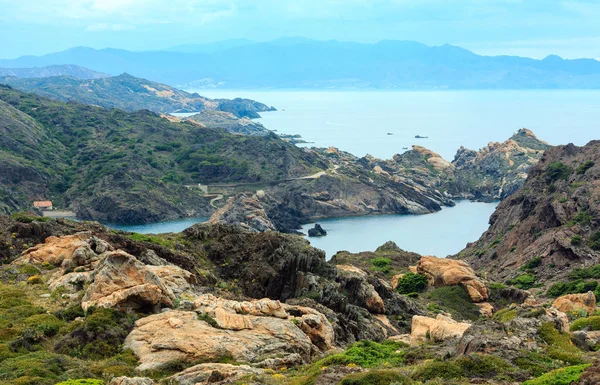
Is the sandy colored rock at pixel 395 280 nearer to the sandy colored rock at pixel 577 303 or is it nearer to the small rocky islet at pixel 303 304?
the small rocky islet at pixel 303 304

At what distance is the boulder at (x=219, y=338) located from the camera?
21203mm

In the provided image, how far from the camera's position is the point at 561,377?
48.4ft

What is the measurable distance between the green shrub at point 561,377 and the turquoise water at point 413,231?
263ft

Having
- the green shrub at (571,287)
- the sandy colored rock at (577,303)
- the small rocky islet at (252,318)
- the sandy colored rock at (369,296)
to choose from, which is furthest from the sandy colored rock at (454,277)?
the sandy colored rock at (577,303)

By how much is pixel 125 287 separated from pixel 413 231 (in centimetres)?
9184

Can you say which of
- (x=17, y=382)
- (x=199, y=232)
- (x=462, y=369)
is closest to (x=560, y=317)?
(x=462, y=369)

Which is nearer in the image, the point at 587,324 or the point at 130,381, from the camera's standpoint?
the point at 130,381

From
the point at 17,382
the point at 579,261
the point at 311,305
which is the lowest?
the point at 579,261

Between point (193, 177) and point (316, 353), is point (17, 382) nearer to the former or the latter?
point (316, 353)

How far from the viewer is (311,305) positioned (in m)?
30.2

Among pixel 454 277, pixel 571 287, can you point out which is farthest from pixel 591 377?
pixel 571 287

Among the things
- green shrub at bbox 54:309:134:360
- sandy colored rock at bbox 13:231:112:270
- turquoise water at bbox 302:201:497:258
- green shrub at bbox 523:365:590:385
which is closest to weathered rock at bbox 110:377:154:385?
green shrub at bbox 54:309:134:360

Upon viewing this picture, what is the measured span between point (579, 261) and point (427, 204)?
77.3m

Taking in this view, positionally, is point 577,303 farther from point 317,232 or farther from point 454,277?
point 317,232
